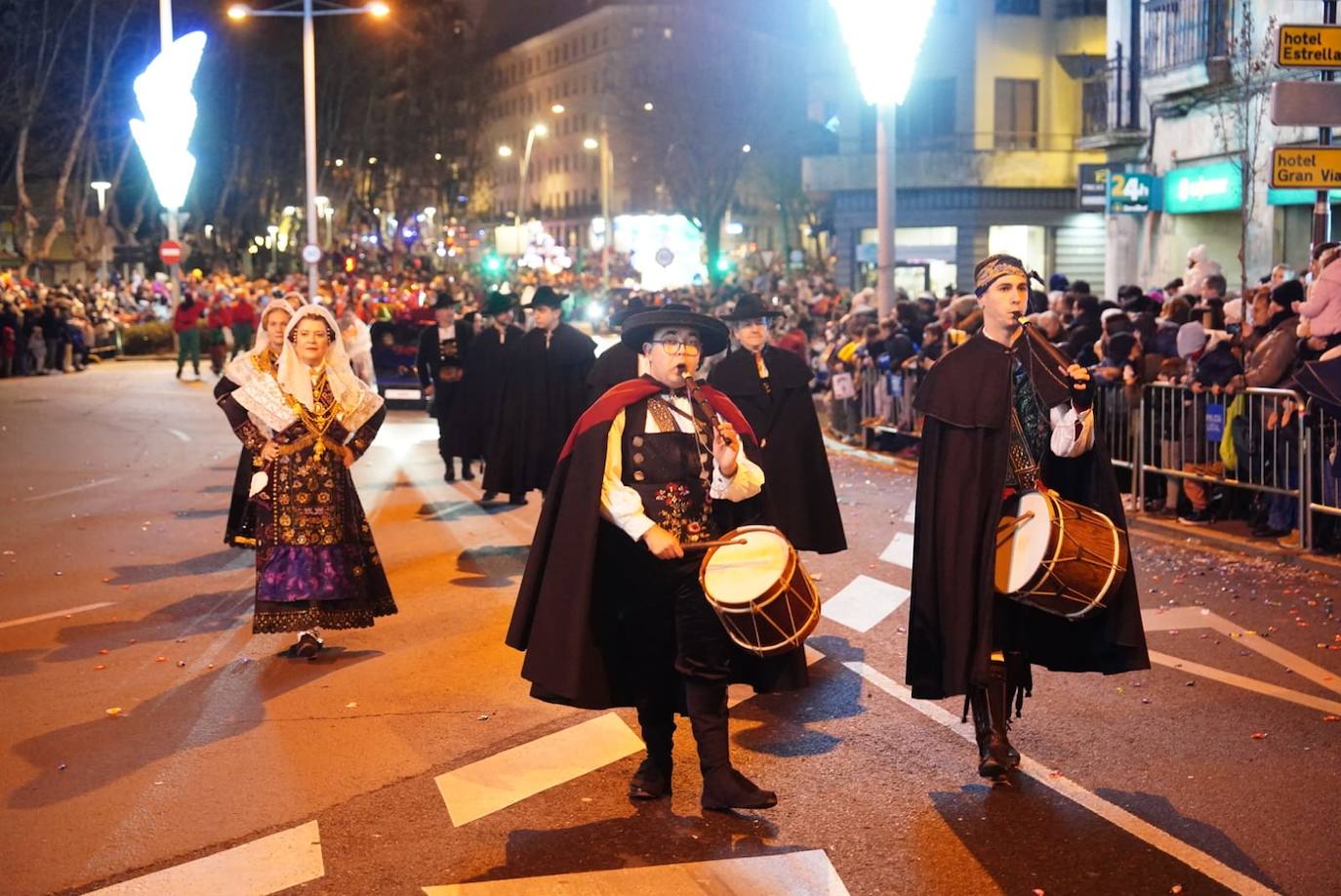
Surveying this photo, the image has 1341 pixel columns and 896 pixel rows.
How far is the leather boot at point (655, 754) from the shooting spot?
668cm

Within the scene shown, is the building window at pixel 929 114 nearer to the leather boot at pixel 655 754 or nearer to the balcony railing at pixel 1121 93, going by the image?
the balcony railing at pixel 1121 93

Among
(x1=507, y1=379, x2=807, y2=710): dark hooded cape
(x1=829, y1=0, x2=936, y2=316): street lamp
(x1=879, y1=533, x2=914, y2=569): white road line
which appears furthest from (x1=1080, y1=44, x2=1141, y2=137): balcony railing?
(x1=507, y1=379, x2=807, y2=710): dark hooded cape

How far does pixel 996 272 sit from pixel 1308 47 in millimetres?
6912

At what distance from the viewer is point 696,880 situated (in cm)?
578

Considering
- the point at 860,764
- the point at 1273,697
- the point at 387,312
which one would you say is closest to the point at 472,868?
the point at 860,764

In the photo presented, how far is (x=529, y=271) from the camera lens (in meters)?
72.0

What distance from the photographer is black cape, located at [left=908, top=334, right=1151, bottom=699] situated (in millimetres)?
6598

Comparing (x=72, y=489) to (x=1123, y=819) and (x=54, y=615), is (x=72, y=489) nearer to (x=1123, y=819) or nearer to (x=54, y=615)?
(x=54, y=615)

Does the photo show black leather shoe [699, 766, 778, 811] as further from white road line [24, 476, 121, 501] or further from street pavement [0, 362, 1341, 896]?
white road line [24, 476, 121, 501]

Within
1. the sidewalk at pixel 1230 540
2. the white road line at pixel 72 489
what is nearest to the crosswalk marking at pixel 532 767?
the sidewalk at pixel 1230 540

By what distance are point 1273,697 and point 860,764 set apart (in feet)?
7.25

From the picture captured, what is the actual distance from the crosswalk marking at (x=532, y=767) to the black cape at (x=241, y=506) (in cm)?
348

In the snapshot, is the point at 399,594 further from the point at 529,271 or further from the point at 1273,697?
the point at 529,271

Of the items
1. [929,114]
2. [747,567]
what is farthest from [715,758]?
[929,114]
